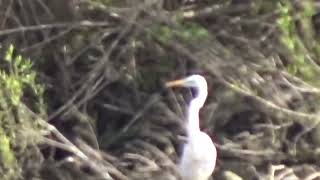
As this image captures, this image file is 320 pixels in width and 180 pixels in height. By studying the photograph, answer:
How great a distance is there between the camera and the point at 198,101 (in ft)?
14.4

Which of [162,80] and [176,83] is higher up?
[176,83]

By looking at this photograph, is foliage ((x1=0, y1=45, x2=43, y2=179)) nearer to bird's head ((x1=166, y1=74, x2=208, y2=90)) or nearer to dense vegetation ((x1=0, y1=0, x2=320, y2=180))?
dense vegetation ((x1=0, y1=0, x2=320, y2=180))

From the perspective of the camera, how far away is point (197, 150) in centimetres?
428

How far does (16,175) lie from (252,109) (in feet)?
3.86

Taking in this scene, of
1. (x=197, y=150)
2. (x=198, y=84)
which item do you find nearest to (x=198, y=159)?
(x=197, y=150)

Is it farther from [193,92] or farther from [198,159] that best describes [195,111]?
[193,92]

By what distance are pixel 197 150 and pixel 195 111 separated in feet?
0.56

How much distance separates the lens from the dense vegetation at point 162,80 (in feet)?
14.8

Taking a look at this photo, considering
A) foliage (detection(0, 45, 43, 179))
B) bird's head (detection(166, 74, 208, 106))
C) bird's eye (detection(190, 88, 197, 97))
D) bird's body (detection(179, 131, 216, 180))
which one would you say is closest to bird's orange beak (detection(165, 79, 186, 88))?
bird's head (detection(166, 74, 208, 106))

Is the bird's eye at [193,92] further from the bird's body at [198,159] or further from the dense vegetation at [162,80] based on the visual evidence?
the bird's body at [198,159]

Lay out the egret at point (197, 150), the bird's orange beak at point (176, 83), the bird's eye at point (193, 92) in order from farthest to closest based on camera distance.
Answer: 1. the bird's eye at point (193, 92)
2. the bird's orange beak at point (176, 83)
3. the egret at point (197, 150)

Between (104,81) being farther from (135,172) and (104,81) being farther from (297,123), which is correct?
(297,123)

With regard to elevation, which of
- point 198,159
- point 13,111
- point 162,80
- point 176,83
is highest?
point 13,111

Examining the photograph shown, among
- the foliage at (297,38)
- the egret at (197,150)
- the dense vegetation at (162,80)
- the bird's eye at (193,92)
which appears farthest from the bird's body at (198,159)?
the foliage at (297,38)
